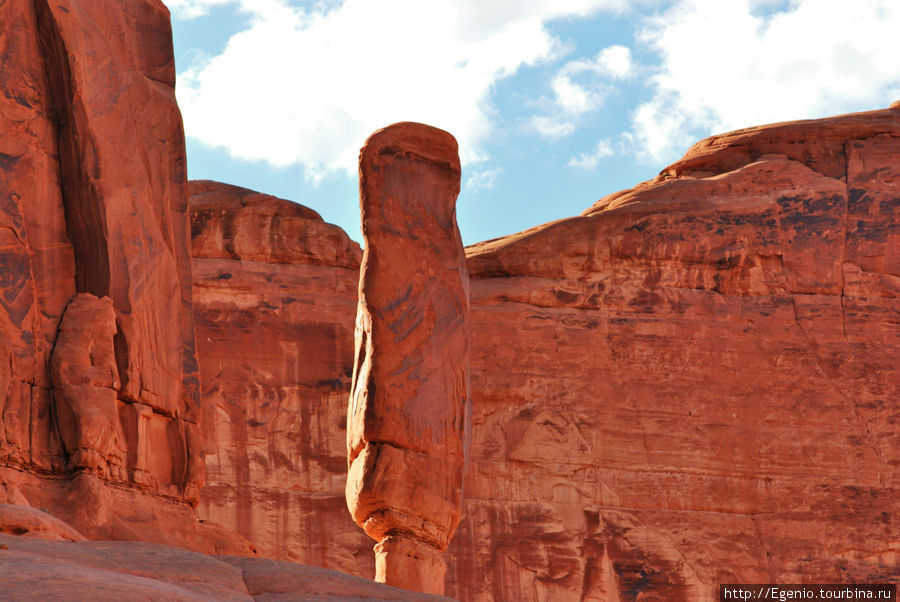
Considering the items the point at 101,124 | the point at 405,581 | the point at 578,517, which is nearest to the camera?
the point at 405,581

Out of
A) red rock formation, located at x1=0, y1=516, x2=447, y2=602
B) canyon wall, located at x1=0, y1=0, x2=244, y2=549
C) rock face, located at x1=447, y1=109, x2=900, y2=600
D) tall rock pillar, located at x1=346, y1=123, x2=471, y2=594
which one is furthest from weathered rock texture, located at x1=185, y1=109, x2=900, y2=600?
red rock formation, located at x1=0, y1=516, x2=447, y2=602

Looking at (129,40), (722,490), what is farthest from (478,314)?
(129,40)

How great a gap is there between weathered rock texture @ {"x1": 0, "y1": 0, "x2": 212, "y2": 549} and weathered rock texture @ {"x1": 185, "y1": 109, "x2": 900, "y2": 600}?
9.61 meters

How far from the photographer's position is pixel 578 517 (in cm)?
2395

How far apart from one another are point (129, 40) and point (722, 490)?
1378 centimetres

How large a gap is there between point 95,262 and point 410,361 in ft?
10.7

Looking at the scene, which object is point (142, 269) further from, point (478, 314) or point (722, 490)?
point (722, 490)

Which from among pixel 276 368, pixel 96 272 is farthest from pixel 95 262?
pixel 276 368

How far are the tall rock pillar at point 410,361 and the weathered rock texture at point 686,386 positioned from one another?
1101 cm

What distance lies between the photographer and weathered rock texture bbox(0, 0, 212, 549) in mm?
12406

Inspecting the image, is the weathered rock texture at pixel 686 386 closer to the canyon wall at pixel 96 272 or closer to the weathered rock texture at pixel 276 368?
the weathered rock texture at pixel 276 368

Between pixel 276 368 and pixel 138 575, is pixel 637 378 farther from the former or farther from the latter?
pixel 138 575

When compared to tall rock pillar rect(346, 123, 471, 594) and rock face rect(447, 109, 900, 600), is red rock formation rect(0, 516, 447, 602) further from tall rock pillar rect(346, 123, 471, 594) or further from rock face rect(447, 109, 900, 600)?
rock face rect(447, 109, 900, 600)

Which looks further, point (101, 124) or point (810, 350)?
point (810, 350)
